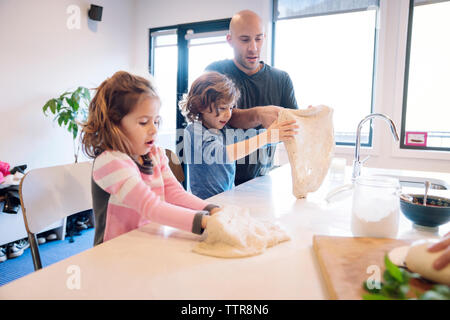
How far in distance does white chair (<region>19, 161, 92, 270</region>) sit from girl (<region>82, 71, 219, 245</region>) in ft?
0.46

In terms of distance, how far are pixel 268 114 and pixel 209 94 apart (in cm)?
28

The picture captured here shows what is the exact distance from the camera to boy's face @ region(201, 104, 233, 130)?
132 cm

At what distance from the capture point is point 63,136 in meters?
3.14

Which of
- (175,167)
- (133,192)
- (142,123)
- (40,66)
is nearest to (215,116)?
(175,167)

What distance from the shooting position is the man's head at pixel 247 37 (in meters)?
1.57

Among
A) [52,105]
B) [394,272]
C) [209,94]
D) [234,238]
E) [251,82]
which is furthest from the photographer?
[52,105]

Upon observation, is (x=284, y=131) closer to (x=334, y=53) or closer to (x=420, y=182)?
(x=420, y=182)

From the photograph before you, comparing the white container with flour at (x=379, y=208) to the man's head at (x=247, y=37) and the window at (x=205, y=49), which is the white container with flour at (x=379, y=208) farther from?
the window at (x=205, y=49)

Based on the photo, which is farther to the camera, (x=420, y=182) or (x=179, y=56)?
(x=179, y=56)

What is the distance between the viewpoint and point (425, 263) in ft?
1.61

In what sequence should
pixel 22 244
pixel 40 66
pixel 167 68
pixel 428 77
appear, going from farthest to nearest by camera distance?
1. pixel 167 68
2. pixel 40 66
3. pixel 428 77
4. pixel 22 244

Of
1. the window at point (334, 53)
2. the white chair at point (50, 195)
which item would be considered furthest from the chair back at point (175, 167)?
the window at point (334, 53)
